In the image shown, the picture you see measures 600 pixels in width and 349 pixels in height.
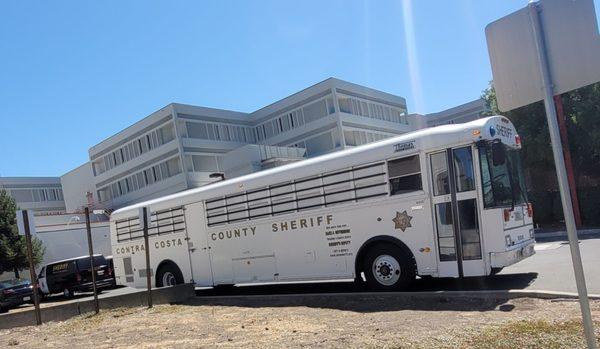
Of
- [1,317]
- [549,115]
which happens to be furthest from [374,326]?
[1,317]

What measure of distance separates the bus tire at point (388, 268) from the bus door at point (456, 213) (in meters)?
0.65

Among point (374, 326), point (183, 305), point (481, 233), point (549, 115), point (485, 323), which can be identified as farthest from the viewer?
point (183, 305)

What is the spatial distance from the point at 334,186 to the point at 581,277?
7.18 m

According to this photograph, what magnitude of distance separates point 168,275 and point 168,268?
1.03 feet

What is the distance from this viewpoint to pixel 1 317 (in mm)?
12320

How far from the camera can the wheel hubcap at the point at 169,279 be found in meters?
14.9

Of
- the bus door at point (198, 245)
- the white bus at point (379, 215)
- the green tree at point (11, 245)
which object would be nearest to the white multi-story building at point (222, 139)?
the green tree at point (11, 245)

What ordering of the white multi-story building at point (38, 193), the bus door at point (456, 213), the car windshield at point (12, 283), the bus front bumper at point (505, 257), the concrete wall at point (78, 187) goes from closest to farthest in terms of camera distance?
1. the bus front bumper at point (505, 257)
2. the bus door at point (456, 213)
3. the car windshield at point (12, 283)
4. the concrete wall at point (78, 187)
5. the white multi-story building at point (38, 193)

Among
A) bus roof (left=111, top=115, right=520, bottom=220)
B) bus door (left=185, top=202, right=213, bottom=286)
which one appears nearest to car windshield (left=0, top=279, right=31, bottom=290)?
bus door (left=185, top=202, right=213, bottom=286)

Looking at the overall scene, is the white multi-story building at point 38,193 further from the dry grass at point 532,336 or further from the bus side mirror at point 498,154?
the dry grass at point 532,336

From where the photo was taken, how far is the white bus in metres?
9.34

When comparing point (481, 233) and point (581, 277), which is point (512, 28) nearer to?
point (581, 277)

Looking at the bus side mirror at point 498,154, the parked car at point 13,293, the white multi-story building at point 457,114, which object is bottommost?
the parked car at point 13,293

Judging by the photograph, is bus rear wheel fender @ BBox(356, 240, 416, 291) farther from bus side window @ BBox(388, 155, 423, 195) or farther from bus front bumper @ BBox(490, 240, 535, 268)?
bus front bumper @ BBox(490, 240, 535, 268)
